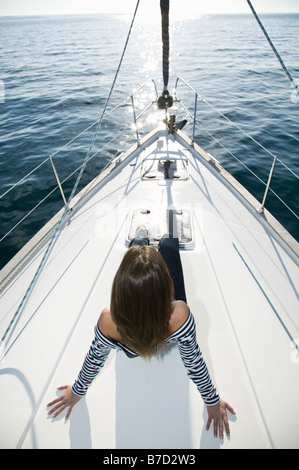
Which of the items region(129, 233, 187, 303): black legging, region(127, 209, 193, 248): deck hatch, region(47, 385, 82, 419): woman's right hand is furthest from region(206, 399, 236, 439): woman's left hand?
region(127, 209, 193, 248): deck hatch

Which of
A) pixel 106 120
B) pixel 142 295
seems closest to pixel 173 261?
pixel 142 295

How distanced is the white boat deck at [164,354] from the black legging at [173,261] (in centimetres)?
35

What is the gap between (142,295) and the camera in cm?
99

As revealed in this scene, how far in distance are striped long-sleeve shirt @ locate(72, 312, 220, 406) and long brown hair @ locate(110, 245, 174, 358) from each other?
17 cm

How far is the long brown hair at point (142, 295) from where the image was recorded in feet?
3.23

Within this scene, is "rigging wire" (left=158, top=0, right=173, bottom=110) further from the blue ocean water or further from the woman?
the woman

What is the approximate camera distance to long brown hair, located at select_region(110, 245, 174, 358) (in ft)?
3.23

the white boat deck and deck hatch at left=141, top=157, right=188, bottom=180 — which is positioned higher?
deck hatch at left=141, top=157, right=188, bottom=180

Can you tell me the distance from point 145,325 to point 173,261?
2.95 feet

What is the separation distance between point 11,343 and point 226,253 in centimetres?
220

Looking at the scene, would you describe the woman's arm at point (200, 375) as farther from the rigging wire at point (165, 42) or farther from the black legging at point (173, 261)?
the rigging wire at point (165, 42)

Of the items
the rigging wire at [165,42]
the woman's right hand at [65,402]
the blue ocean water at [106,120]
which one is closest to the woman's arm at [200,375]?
the woman's right hand at [65,402]

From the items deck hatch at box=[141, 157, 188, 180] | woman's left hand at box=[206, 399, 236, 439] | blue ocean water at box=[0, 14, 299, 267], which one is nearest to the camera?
woman's left hand at box=[206, 399, 236, 439]
